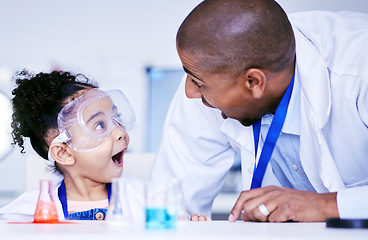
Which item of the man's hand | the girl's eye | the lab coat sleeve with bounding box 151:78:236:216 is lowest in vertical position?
the lab coat sleeve with bounding box 151:78:236:216

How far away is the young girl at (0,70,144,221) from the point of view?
64.2 inches

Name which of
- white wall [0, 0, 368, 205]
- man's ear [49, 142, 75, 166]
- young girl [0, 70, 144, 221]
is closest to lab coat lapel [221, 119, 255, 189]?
young girl [0, 70, 144, 221]

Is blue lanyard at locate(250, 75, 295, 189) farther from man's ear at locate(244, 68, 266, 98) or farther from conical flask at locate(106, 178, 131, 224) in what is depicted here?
conical flask at locate(106, 178, 131, 224)

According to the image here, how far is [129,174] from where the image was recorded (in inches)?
74.2

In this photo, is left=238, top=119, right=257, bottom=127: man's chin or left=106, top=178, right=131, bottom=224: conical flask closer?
left=106, top=178, right=131, bottom=224: conical flask

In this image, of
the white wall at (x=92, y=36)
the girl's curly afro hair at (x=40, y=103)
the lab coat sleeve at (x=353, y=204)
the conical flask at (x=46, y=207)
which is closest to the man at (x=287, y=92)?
the lab coat sleeve at (x=353, y=204)

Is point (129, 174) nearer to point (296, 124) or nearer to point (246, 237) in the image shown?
point (296, 124)

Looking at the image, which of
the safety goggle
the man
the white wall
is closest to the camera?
the man

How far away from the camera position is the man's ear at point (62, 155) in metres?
1.71

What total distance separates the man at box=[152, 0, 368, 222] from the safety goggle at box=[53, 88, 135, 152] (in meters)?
0.32

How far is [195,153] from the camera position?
1.82 meters

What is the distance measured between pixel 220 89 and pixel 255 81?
11 centimetres

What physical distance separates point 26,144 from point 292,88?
3.71 feet

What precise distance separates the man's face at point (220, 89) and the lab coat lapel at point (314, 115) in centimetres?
17
